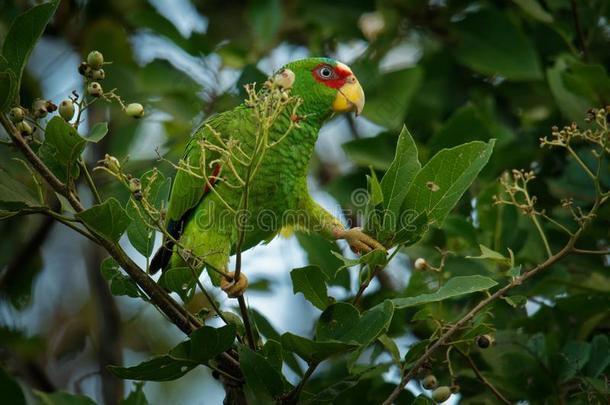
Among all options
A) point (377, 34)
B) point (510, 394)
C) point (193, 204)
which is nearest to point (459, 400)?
point (510, 394)

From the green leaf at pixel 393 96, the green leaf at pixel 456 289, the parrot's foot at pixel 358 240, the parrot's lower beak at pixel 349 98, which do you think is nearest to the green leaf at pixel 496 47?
the green leaf at pixel 393 96

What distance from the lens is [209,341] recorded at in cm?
190

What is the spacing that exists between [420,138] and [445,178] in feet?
5.53

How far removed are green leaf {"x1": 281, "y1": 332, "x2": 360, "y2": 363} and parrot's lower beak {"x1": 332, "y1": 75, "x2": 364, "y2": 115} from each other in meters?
1.32

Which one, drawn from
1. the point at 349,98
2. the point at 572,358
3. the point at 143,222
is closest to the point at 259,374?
the point at 143,222

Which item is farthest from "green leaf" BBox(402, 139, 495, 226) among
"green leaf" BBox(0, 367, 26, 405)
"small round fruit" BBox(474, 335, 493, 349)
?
"green leaf" BBox(0, 367, 26, 405)

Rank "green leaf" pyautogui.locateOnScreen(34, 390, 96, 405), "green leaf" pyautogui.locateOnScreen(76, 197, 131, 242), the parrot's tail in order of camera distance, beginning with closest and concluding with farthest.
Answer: "green leaf" pyautogui.locateOnScreen(76, 197, 131, 242) < "green leaf" pyautogui.locateOnScreen(34, 390, 96, 405) < the parrot's tail

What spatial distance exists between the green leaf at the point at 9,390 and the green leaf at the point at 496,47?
2.46 metres

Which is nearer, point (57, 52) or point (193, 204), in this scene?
point (193, 204)

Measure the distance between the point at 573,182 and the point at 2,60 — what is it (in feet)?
7.36

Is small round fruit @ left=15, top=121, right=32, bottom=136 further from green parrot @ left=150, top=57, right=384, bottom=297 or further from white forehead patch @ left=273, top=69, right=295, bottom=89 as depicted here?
green parrot @ left=150, top=57, right=384, bottom=297

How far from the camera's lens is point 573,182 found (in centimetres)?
309

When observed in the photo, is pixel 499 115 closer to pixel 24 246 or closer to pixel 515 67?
pixel 515 67

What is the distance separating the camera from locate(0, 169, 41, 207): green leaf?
1.80m
